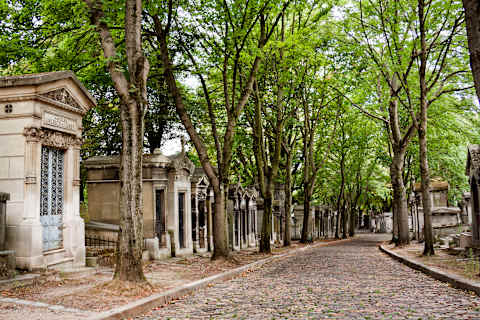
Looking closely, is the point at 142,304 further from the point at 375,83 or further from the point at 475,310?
the point at 375,83

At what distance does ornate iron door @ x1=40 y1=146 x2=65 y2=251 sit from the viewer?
1027 centimetres

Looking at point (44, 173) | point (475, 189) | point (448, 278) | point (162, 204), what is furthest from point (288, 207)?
point (44, 173)

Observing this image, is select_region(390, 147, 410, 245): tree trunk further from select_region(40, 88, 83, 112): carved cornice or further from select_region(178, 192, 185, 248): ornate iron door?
select_region(40, 88, 83, 112): carved cornice

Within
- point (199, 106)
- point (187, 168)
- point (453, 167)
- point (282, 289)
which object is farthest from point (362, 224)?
point (282, 289)

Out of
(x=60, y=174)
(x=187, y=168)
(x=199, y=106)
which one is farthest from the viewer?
(x=199, y=106)

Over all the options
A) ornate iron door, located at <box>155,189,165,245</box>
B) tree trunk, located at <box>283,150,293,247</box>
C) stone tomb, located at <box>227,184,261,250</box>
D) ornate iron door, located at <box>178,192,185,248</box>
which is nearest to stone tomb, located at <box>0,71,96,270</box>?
ornate iron door, located at <box>155,189,165,245</box>

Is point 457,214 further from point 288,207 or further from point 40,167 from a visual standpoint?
point 40,167

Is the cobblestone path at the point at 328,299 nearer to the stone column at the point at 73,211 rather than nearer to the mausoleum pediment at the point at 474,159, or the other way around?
the stone column at the point at 73,211

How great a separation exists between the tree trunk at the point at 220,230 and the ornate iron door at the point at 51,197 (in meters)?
Result: 4.85

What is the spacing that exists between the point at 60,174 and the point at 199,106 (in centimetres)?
1558

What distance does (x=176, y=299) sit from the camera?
8516 millimetres

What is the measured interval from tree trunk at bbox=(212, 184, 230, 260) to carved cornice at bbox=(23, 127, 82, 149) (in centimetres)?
472

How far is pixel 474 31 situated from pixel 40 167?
8.50 m

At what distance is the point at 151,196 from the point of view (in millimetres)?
16328
